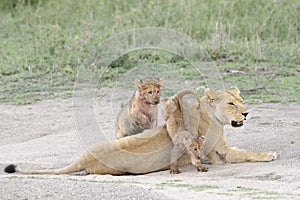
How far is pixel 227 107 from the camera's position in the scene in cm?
624

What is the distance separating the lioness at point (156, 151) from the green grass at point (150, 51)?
7.97 ft

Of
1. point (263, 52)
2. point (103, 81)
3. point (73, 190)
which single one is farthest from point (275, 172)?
point (263, 52)

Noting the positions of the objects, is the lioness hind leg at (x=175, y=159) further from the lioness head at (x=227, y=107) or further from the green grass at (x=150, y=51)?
the green grass at (x=150, y=51)

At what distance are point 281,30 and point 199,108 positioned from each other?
5.57 metres

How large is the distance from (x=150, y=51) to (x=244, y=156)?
4.71 meters

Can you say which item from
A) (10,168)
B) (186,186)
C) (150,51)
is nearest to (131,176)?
(186,186)

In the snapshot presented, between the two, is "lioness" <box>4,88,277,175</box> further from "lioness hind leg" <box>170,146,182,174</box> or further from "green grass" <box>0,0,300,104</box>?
"green grass" <box>0,0,300,104</box>

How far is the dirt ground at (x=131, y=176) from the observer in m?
5.03

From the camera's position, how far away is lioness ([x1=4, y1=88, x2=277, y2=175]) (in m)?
6.06

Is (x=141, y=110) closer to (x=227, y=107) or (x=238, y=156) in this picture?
(x=227, y=107)

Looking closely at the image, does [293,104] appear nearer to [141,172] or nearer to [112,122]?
[112,122]

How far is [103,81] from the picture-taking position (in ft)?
32.4

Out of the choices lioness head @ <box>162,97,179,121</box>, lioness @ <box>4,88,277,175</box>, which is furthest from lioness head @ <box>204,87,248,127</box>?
lioness head @ <box>162,97,179,121</box>

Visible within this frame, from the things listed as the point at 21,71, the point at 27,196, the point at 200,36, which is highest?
the point at 200,36
